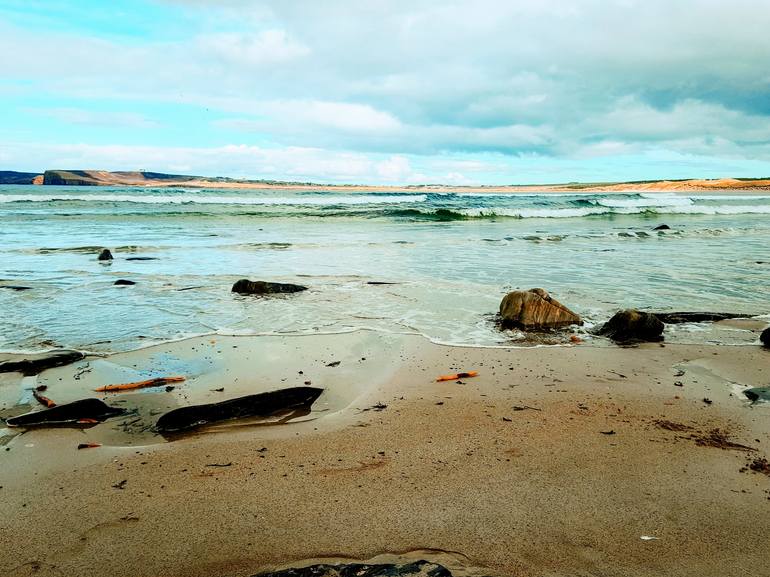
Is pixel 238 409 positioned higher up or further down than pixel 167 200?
further down

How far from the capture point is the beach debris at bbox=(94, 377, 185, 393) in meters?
4.47

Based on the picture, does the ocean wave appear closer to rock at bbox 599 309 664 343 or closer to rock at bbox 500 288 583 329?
rock at bbox 500 288 583 329

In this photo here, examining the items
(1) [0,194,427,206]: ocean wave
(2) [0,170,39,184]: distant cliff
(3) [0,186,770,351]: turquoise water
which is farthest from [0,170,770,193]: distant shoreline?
(3) [0,186,770,351]: turquoise water

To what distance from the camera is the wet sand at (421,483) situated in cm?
236

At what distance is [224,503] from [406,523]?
0.96m

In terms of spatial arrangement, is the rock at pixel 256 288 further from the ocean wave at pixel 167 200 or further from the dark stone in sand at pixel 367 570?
the ocean wave at pixel 167 200

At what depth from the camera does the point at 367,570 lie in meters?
2.17

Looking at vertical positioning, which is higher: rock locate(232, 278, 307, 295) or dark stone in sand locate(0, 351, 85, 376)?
rock locate(232, 278, 307, 295)

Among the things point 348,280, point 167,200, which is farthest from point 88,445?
point 167,200

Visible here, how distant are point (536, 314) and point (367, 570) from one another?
501 cm

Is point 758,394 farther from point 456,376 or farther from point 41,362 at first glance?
point 41,362

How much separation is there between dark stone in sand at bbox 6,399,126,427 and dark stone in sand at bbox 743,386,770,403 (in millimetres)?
4976

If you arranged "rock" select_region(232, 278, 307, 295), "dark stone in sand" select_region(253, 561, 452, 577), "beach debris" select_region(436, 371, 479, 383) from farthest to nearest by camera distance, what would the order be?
1. "rock" select_region(232, 278, 307, 295)
2. "beach debris" select_region(436, 371, 479, 383)
3. "dark stone in sand" select_region(253, 561, 452, 577)

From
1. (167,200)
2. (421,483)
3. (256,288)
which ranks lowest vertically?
(421,483)
